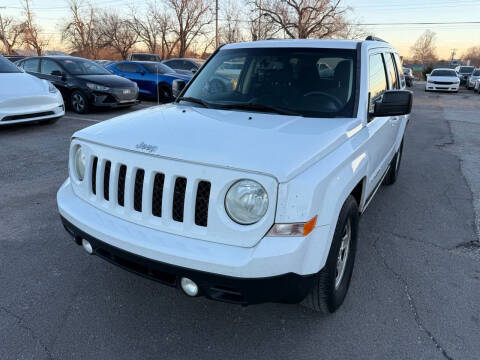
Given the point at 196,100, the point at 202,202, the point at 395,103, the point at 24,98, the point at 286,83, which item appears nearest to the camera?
the point at 202,202

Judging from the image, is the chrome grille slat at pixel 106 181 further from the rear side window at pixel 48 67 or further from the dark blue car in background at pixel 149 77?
the dark blue car in background at pixel 149 77

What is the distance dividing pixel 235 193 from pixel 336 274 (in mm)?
989

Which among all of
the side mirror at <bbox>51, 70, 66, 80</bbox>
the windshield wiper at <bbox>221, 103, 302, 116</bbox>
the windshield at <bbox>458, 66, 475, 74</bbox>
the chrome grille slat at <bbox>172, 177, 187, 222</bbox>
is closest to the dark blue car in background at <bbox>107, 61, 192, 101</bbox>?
the side mirror at <bbox>51, 70, 66, 80</bbox>

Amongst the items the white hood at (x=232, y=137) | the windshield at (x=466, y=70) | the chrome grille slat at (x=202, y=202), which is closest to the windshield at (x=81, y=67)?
the white hood at (x=232, y=137)

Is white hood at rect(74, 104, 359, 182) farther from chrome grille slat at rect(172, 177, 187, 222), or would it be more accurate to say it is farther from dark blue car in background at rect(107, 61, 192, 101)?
dark blue car in background at rect(107, 61, 192, 101)

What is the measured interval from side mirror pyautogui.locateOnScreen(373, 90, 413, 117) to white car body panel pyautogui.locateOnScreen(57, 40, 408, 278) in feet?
1.28

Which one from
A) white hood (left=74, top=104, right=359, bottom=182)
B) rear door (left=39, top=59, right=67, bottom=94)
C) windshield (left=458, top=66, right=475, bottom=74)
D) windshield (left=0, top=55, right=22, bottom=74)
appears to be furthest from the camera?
windshield (left=458, top=66, right=475, bottom=74)

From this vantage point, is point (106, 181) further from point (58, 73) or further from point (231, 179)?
point (58, 73)

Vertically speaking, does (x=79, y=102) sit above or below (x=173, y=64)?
below

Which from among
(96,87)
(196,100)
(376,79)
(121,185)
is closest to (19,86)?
(96,87)

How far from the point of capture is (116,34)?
181 ft

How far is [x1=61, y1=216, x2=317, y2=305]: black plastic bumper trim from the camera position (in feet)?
6.06

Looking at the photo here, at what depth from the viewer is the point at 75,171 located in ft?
8.46

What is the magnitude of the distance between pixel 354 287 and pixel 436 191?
117 inches
